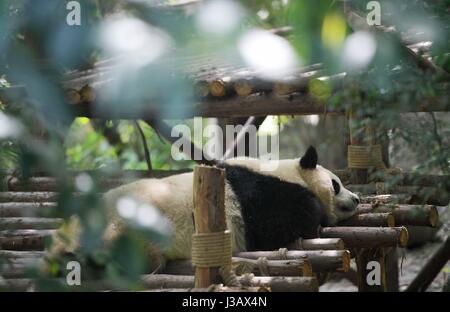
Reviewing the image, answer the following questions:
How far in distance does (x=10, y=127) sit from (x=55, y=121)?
0.20 feet

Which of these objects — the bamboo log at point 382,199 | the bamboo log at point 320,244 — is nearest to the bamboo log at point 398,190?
the bamboo log at point 382,199

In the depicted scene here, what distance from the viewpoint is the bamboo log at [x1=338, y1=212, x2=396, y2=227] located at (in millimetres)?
3414

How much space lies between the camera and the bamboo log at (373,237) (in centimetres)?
316

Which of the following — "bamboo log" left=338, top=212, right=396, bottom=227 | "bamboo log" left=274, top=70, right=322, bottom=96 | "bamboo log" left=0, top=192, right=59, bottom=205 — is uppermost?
"bamboo log" left=274, top=70, right=322, bottom=96

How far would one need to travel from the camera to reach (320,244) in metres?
3.05

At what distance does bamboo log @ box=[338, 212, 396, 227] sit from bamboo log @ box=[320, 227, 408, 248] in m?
0.21

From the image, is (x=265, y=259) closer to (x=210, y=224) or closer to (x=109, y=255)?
(x=210, y=224)

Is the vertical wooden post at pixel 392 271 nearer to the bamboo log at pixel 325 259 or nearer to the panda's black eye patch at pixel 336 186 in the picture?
the panda's black eye patch at pixel 336 186

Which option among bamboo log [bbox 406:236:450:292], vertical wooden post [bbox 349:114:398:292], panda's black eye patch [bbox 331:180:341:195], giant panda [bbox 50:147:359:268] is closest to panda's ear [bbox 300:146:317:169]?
giant panda [bbox 50:147:359:268]

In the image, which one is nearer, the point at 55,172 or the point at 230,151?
the point at 55,172

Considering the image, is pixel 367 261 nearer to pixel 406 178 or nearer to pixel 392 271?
pixel 406 178

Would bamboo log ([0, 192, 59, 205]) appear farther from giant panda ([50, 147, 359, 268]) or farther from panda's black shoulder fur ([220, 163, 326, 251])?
panda's black shoulder fur ([220, 163, 326, 251])

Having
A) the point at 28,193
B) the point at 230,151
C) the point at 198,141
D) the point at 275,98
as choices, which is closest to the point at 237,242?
the point at 275,98
